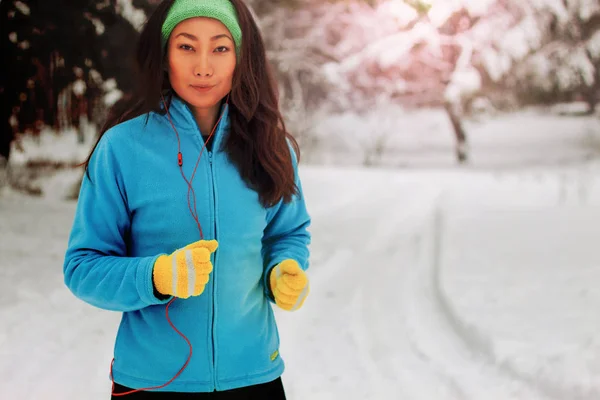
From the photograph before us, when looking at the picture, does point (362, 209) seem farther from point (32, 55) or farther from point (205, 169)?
point (205, 169)

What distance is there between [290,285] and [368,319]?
186 cm

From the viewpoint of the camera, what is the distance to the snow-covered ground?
2.22 meters

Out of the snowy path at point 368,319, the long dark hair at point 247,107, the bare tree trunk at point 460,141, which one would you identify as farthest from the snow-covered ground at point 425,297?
the long dark hair at point 247,107

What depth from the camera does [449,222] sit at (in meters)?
4.62

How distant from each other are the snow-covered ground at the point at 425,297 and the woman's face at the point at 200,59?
1.37 metres

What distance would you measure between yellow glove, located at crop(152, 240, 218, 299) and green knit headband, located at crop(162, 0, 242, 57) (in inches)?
19.1

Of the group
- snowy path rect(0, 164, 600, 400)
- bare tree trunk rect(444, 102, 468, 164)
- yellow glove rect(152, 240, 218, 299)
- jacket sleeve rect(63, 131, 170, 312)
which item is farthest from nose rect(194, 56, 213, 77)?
bare tree trunk rect(444, 102, 468, 164)

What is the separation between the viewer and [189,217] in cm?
113

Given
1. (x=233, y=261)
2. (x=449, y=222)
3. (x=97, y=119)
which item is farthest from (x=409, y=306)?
(x=97, y=119)

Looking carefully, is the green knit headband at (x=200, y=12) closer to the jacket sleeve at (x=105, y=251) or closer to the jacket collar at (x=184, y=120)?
the jacket collar at (x=184, y=120)

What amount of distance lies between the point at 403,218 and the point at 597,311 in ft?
7.63

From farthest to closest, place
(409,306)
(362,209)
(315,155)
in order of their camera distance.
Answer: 1. (315,155)
2. (362,209)
3. (409,306)

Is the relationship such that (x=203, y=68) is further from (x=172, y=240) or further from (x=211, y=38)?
(x=172, y=240)

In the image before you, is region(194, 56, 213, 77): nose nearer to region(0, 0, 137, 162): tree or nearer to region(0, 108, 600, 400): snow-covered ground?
region(0, 108, 600, 400): snow-covered ground
